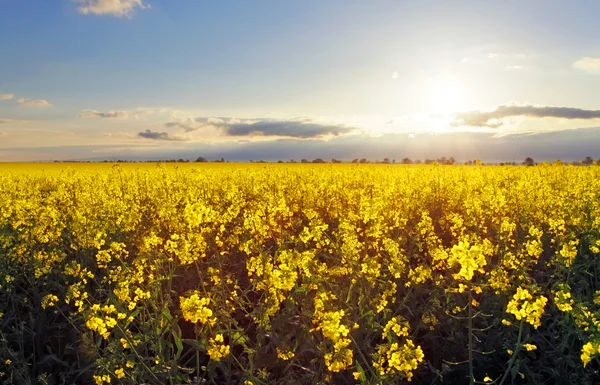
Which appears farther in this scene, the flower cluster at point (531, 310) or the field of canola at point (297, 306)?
the field of canola at point (297, 306)

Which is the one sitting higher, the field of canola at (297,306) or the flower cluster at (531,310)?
the flower cluster at (531,310)

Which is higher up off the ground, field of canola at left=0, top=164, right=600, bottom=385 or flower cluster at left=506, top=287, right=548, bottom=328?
flower cluster at left=506, top=287, right=548, bottom=328

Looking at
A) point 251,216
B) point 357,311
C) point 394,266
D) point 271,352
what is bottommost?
point 271,352

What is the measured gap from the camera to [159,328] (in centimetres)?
418

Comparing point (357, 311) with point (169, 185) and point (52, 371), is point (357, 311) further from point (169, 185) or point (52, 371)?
point (169, 185)

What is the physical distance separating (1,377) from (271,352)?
287cm

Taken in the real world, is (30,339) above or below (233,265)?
below

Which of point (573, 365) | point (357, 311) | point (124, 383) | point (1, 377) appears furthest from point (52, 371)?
point (573, 365)

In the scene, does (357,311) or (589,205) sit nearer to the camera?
(357,311)

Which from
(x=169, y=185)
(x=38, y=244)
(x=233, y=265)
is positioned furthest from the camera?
(x=169, y=185)

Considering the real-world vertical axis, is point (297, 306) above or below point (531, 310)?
below

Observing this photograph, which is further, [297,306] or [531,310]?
[297,306]

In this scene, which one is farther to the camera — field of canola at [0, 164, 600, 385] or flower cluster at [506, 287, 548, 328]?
field of canola at [0, 164, 600, 385]

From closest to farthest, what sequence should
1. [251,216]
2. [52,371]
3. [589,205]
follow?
1. [52,371]
2. [251,216]
3. [589,205]
